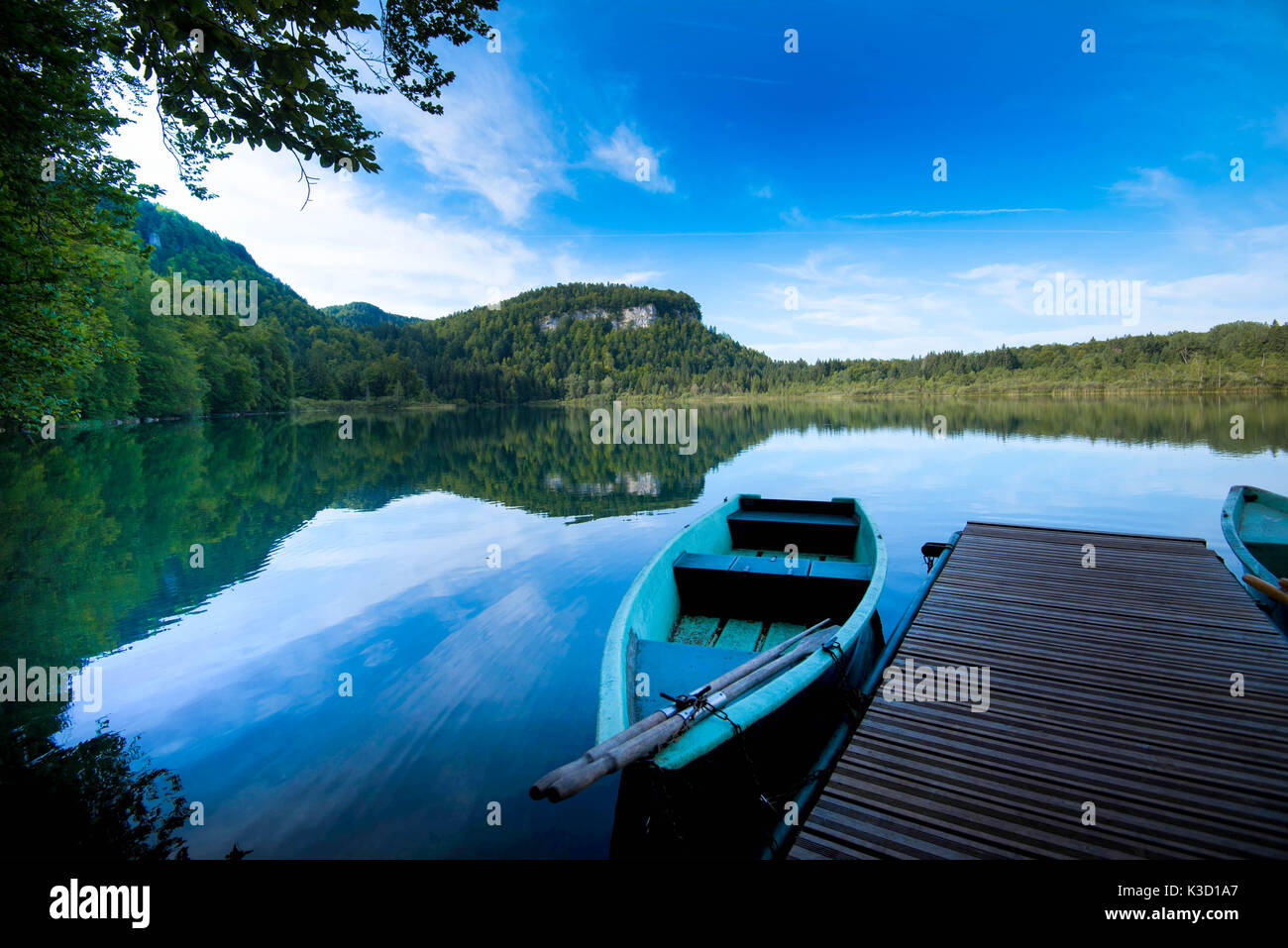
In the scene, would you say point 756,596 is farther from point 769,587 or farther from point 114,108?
point 114,108

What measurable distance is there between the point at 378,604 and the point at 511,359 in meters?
150

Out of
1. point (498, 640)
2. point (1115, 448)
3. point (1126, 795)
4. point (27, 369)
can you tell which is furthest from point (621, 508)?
point (1115, 448)

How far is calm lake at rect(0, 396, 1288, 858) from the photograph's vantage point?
453 centimetres

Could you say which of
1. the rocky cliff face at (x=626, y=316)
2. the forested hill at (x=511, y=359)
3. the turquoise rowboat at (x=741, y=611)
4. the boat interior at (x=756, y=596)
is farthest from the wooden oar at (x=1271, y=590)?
the rocky cliff face at (x=626, y=316)

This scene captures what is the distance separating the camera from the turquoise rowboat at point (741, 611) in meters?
3.63

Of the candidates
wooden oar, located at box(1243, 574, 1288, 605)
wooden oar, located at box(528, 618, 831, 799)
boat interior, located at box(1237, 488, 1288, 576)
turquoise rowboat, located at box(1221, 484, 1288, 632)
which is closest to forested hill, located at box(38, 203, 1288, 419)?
wooden oar, located at box(528, 618, 831, 799)

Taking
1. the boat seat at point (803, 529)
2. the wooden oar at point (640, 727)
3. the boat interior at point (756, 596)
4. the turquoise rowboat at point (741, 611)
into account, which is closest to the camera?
the wooden oar at point (640, 727)

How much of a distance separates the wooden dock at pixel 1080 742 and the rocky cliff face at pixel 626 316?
179832 millimetres

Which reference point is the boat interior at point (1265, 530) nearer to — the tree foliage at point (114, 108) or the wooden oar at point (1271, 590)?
the wooden oar at point (1271, 590)

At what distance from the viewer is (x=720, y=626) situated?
671cm

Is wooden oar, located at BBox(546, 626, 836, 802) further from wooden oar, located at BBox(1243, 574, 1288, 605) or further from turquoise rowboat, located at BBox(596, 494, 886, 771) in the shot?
wooden oar, located at BBox(1243, 574, 1288, 605)

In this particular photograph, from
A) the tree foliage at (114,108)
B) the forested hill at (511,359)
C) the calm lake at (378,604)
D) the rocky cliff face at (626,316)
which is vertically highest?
the rocky cliff face at (626,316)

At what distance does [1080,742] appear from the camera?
11.7 ft
